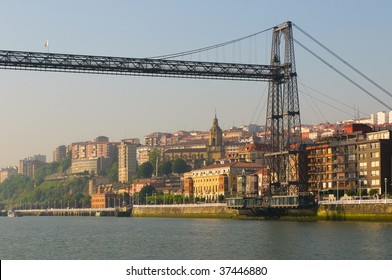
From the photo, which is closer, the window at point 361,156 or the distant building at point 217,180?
the window at point 361,156

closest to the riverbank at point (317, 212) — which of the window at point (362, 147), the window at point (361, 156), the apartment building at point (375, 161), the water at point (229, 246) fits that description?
the water at point (229, 246)

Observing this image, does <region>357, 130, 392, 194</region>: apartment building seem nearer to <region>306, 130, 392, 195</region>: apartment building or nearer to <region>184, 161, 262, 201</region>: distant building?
<region>306, 130, 392, 195</region>: apartment building

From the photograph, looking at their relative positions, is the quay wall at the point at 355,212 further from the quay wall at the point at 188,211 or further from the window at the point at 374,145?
the quay wall at the point at 188,211

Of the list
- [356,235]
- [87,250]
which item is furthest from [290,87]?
[87,250]

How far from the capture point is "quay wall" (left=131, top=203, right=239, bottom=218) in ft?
350

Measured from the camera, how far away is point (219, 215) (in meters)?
108

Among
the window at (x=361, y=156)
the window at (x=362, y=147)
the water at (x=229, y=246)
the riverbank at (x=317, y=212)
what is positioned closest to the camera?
the water at (x=229, y=246)

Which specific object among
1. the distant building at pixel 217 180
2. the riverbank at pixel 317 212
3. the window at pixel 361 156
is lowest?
the riverbank at pixel 317 212

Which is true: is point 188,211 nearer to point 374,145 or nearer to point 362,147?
point 362,147

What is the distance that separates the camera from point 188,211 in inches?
4769

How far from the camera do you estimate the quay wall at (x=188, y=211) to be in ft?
350

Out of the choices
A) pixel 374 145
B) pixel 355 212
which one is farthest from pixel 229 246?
pixel 374 145

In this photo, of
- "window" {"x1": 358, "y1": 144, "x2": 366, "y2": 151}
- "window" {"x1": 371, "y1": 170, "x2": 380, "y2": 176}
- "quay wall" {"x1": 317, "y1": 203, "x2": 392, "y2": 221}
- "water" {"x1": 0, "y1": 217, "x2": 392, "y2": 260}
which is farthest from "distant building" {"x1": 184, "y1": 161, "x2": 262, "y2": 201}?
"water" {"x1": 0, "y1": 217, "x2": 392, "y2": 260}

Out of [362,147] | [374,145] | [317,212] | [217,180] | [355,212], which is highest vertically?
[374,145]
